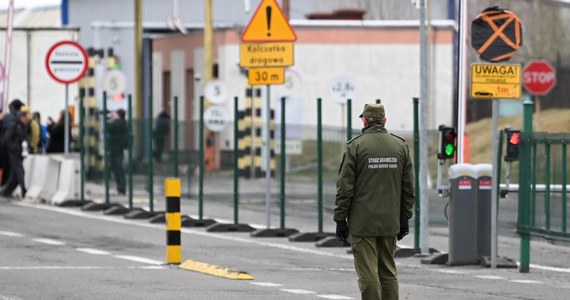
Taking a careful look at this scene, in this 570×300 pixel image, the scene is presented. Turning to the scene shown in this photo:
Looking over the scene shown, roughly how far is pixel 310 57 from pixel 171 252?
31112 millimetres

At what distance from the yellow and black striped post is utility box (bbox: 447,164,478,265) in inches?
122

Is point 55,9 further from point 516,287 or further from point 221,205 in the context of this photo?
point 516,287

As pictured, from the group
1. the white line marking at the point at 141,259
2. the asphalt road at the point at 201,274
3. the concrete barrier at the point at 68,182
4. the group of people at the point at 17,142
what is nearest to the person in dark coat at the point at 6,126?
the group of people at the point at 17,142

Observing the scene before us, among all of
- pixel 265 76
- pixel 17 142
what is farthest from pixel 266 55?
pixel 17 142

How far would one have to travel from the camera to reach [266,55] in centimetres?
2350

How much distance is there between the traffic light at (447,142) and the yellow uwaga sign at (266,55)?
325 cm

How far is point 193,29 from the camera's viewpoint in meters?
57.1

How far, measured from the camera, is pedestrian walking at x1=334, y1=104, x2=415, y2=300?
43.7 feet

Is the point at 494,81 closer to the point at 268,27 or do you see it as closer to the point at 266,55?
the point at 268,27

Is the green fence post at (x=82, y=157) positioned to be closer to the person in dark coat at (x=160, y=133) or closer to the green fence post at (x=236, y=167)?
the person in dark coat at (x=160, y=133)

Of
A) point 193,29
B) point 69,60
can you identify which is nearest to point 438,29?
point 193,29

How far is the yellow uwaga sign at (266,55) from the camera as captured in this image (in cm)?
2347

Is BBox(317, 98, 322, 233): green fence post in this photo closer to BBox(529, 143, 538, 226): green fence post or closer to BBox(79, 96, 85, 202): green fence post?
BBox(529, 143, 538, 226): green fence post

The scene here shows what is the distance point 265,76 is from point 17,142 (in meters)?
9.38
